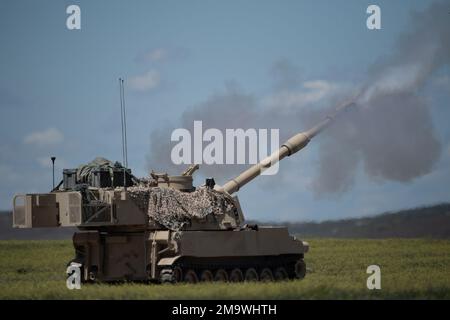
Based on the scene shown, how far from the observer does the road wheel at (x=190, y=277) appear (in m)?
35.9

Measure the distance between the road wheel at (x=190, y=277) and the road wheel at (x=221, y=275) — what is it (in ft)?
3.53

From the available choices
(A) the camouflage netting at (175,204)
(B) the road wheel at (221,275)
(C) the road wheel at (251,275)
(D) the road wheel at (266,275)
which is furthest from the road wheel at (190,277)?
(D) the road wheel at (266,275)

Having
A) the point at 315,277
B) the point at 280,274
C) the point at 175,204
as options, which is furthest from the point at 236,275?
the point at 315,277

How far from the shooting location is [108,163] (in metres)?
36.7

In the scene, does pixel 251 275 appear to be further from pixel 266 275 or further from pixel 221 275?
pixel 221 275

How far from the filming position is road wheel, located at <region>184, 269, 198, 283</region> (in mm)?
35947

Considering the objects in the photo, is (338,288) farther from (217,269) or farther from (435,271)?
(435,271)

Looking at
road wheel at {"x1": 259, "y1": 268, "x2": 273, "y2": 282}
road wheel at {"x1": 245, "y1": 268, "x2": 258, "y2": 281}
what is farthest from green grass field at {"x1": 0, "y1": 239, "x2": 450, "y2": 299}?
road wheel at {"x1": 245, "y1": 268, "x2": 258, "y2": 281}

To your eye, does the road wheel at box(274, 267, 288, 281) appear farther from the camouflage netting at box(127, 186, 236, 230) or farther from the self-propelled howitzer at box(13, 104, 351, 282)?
the camouflage netting at box(127, 186, 236, 230)

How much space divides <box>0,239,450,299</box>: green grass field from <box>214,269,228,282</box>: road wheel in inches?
95.0

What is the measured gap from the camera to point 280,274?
130 ft
